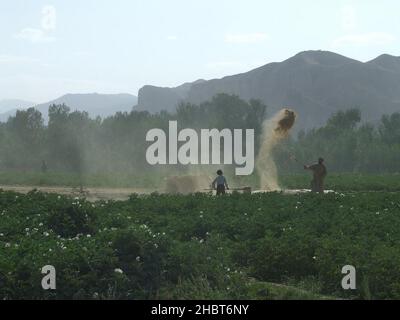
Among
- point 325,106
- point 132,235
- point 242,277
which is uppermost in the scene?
point 325,106

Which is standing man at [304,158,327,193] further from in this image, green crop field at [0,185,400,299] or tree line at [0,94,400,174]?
tree line at [0,94,400,174]

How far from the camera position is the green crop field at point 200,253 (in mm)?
8484

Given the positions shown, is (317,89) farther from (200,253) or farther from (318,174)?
(200,253)

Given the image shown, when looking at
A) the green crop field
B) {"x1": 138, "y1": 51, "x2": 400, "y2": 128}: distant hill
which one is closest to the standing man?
the green crop field

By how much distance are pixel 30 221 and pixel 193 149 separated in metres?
45.3

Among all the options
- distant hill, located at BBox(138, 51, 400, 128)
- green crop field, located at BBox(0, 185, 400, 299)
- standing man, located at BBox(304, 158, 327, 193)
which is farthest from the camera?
distant hill, located at BBox(138, 51, 400, 128)

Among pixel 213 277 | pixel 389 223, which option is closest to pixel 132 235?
pixel 213 277

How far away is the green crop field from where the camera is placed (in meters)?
8.48

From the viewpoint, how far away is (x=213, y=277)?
30.4ft

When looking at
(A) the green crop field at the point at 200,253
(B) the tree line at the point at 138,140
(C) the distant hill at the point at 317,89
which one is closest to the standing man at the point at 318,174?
(A) the green crop field at the point at 200,253

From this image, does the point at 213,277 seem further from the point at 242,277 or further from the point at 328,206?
the point at 328,206

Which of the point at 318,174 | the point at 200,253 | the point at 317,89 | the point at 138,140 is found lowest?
the point at 200,253

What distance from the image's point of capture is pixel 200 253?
9.82 m

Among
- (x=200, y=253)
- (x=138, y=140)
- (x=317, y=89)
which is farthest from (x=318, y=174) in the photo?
(x=317, y=89)
